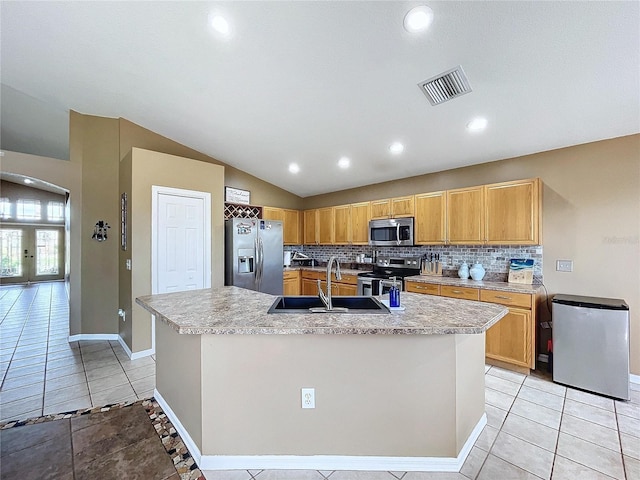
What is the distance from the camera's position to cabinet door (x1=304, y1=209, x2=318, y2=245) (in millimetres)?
5703

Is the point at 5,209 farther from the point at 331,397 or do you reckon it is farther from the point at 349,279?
the point at 331,397

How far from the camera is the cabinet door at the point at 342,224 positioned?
5.08 meters

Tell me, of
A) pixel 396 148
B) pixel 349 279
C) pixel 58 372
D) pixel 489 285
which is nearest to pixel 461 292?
pixel 489 285

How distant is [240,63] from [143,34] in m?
0.78

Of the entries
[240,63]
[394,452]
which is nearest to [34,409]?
[394,452]

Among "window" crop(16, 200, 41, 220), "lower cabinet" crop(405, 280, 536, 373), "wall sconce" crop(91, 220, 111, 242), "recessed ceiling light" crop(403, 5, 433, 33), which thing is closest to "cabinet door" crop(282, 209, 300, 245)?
"wall sconce" crop(91, 220, 111, 242)

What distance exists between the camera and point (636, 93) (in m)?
2.22

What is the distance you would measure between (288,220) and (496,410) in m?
4.45

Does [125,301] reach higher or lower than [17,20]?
lower

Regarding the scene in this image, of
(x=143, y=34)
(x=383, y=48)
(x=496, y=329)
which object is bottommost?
(x=496, y=329)

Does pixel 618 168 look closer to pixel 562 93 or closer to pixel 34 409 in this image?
pixel 562 93

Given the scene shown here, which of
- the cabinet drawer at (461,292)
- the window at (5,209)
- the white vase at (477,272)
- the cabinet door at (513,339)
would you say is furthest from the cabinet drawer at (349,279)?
the window at (5,209)

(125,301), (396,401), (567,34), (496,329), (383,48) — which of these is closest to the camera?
(396,401)

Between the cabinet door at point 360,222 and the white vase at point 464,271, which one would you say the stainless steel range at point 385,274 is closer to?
the cabinet door at point 360,222
